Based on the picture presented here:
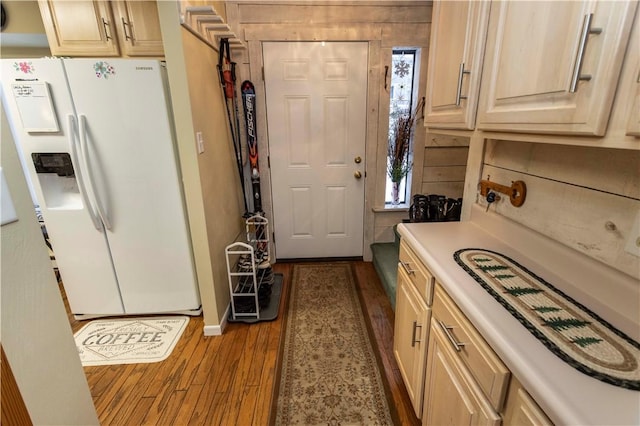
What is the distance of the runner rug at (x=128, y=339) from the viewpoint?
76.8 inches

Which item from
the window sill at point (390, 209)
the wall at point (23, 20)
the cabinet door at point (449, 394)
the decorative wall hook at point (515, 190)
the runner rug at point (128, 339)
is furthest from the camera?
the window sill at point (390, 209)

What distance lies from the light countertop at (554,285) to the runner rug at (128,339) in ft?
5.99

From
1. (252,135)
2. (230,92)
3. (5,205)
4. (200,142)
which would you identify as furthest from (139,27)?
(5,205)

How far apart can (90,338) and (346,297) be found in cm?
195

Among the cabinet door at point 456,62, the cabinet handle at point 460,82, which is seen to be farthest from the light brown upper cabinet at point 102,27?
the cabinet handle at point 460,82

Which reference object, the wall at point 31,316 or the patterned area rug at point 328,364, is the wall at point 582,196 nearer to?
the patterned area rug at point 328,364

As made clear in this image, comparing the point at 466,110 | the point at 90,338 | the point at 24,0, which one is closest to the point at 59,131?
the point at 24,0

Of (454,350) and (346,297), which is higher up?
(454,350)

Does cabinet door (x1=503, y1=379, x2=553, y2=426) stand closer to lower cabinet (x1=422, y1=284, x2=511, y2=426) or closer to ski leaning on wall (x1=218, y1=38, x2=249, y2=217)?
lower cabinet (x1=422, y1=284, x2=511, y2=426)

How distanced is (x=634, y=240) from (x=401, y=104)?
91.2 inches

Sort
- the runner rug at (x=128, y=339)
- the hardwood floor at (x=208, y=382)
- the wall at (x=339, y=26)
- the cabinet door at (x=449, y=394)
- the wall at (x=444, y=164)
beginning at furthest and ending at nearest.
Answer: the wall at (x=444, y=164)
the wall at (x=339, y=26)
the runner rug at (x=128, y=339)
the hardwood floor at (x=208, y=382)
the cabinet door at (x=449, y=394)

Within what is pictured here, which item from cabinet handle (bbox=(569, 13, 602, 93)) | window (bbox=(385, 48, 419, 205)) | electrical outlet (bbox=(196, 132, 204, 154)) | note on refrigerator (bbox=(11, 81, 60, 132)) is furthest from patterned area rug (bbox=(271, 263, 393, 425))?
note on refrigerator (bbox=(11, 81, 60, 132))

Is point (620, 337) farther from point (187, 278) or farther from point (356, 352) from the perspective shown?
point (187, 278)

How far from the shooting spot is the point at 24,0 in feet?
7.20
